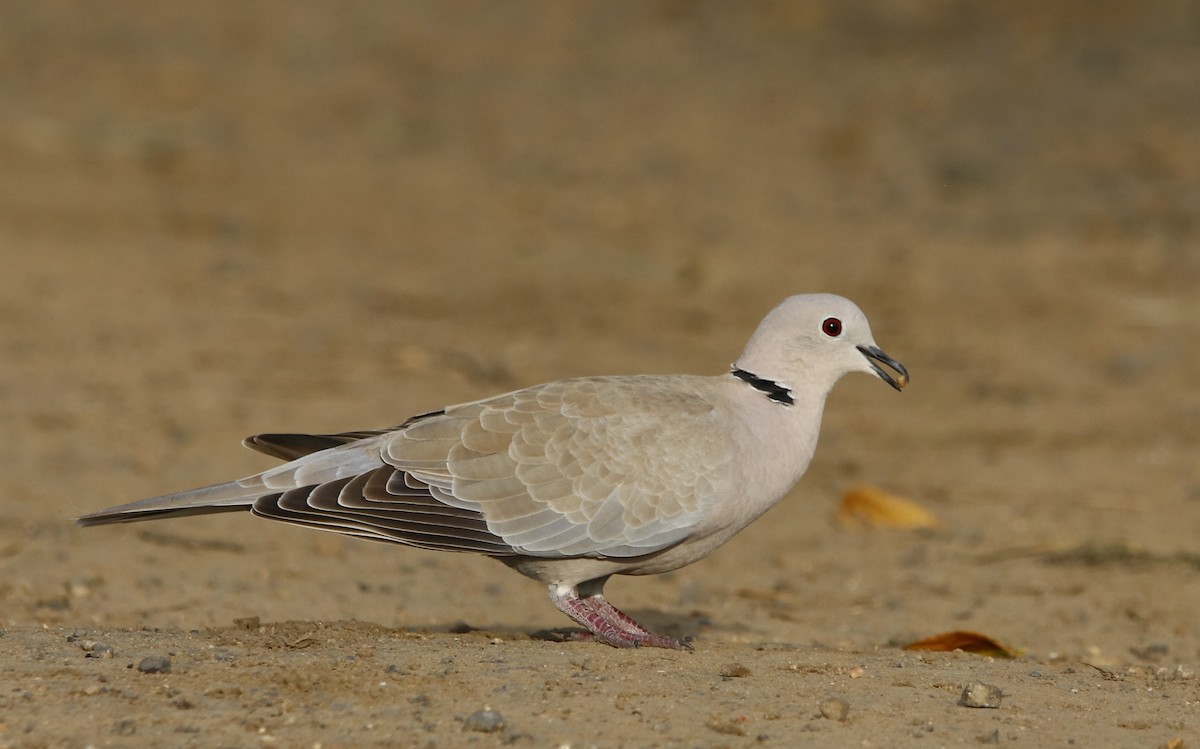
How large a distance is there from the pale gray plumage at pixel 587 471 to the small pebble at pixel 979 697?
3.29 ft

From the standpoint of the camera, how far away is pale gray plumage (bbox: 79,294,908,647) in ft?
15.6

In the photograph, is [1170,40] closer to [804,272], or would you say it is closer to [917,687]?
[804,272]

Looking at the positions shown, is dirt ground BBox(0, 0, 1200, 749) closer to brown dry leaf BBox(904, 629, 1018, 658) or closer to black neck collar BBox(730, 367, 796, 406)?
brown dry leaf BBox(904, 629, 1018, 658)

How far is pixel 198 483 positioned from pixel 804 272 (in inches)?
238

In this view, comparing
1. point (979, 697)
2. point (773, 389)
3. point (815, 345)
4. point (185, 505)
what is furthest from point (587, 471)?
point (979, 697)

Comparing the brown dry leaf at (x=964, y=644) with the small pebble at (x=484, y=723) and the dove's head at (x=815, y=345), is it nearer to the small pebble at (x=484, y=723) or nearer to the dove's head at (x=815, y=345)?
the dove's head at (x=815, y=345)

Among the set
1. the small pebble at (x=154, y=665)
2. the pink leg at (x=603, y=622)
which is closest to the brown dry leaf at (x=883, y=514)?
the pink leg at (x=603, y=622)

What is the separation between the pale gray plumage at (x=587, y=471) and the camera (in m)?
4.75

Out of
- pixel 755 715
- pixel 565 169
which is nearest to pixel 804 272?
pixel 565 169

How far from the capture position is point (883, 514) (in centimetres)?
760

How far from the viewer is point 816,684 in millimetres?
4180

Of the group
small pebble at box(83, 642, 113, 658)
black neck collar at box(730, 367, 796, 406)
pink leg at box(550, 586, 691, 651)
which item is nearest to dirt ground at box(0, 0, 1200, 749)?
small pebble at box(83, 642, 113, 658)

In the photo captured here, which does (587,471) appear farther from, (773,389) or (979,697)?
(979,697)

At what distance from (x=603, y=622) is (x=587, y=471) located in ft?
1.53
